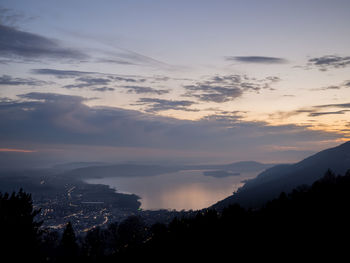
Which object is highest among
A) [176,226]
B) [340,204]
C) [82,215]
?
[340,204]

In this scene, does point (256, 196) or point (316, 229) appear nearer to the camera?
point (316, 229)

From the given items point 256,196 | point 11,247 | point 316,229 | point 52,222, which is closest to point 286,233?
point 316,229

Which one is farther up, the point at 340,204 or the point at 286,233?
the point at 340,204

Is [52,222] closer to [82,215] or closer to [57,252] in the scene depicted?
[82,215]

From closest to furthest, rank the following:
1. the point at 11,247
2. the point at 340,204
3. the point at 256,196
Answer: the point at 11,247, the point at 340,204, the point at 256,196

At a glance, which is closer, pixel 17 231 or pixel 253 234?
pixel 17 231

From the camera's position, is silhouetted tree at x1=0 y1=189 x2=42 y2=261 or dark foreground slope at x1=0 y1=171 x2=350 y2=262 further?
dark foreground slope at x1=0 y1=171 x2=350 y2=262

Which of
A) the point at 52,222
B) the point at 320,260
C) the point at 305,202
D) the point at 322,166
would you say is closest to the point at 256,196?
the point at 322,166

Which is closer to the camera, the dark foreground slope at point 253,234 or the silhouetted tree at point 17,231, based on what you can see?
the silhouetted tree at point 17,231

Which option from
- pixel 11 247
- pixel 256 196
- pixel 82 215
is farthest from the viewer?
pixel 82 215

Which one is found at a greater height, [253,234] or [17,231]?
[17,231]
